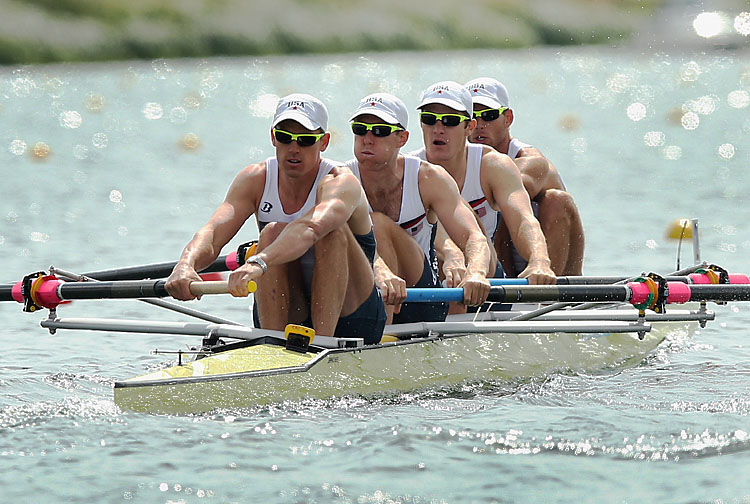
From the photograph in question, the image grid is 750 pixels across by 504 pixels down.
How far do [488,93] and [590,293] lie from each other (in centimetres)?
220

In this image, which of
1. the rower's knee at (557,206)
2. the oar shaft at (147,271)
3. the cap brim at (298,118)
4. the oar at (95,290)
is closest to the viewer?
the oar at (95,290)

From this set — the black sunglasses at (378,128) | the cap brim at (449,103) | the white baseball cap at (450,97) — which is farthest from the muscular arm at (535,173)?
the black sunglasses at (378,128)

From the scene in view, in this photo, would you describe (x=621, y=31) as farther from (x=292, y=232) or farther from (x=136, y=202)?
(x=292, y=232)

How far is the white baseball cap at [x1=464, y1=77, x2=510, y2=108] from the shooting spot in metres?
8.22

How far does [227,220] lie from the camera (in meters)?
6.43

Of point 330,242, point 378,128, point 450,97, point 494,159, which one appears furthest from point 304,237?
point 494,159

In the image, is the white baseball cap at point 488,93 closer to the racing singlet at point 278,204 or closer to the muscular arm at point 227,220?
the racing singlet at point 278,204

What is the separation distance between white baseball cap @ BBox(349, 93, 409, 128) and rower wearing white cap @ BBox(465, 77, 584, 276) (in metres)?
1.54

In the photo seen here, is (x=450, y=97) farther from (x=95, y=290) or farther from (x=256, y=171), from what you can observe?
(x=95, y=290)

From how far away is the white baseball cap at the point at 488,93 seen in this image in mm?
8219

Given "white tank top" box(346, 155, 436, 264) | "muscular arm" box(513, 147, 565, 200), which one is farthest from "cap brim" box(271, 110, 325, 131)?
"muscular arm" box(513, 147, 565, 200)

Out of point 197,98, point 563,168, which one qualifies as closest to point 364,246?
point 563,168

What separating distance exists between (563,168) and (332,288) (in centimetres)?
1707

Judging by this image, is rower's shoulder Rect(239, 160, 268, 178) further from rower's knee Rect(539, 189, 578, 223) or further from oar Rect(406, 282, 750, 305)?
rower's knee Rect(539, 189, 578, 223)
